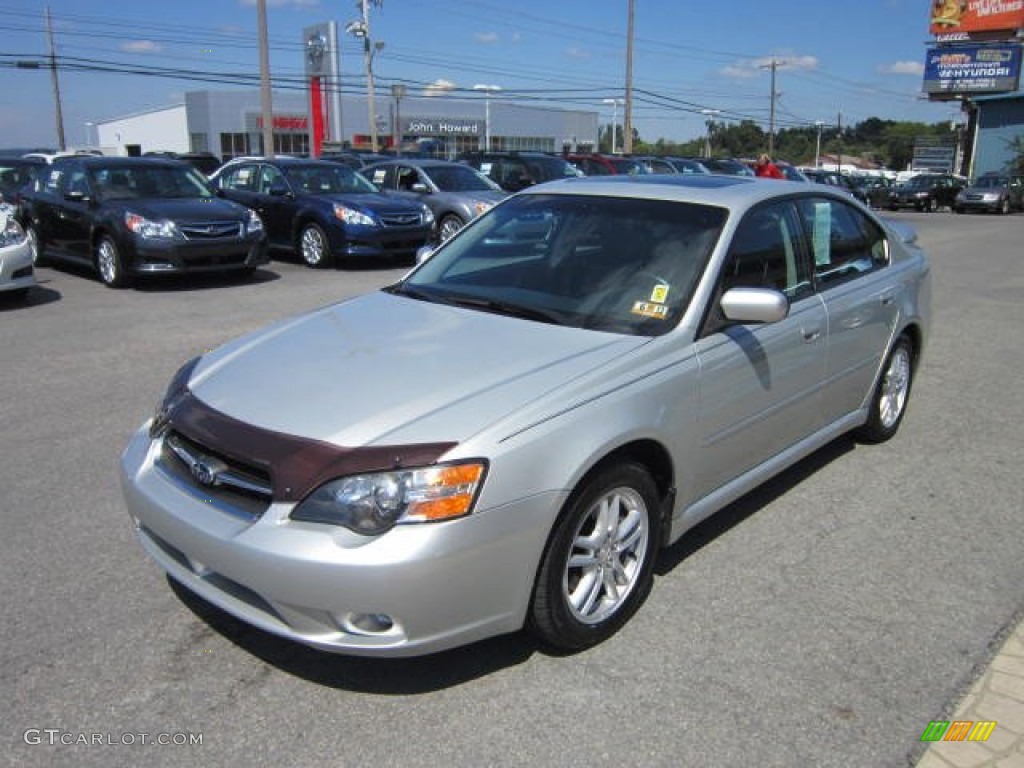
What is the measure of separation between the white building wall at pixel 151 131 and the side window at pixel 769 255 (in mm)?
80384

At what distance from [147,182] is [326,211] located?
2550 millimetres

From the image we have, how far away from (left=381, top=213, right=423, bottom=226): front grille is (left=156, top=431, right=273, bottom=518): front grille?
404 inches

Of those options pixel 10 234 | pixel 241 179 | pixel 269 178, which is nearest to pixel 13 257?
pixel 10 234

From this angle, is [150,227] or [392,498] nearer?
[392,498]

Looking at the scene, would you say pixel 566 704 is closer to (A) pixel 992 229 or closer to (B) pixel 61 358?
(B) pixel 61 358

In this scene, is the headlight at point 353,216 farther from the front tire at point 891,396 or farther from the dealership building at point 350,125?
the dealership building at point 350,125

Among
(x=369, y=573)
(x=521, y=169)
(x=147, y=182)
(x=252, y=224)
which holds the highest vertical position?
(x=521, y=169)

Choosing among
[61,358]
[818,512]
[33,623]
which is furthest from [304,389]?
[61,358]

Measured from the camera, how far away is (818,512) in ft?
14.5

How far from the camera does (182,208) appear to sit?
429 inches

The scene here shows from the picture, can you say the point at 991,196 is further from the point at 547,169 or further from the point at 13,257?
the point at 13,257

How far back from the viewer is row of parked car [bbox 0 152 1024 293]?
1057 cm

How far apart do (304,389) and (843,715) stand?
82.6 inches

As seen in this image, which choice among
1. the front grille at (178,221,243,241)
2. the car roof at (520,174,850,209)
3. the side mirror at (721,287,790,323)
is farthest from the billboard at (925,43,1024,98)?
the side mirror at (721,287,790,323)
